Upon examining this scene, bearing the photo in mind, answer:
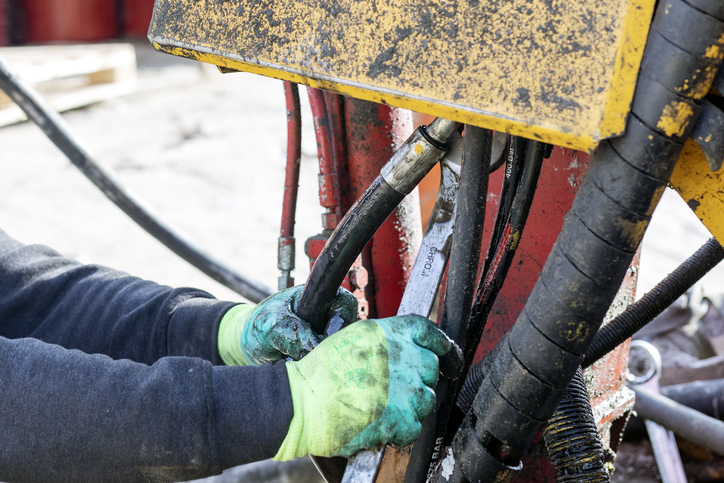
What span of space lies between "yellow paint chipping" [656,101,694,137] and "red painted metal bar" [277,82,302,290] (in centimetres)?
71

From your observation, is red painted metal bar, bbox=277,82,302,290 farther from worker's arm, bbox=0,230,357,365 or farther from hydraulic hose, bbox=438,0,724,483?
hydraulic hose, bbox=438,0,724,483

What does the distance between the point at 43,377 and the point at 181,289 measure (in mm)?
461

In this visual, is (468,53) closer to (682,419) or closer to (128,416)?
(128,416)

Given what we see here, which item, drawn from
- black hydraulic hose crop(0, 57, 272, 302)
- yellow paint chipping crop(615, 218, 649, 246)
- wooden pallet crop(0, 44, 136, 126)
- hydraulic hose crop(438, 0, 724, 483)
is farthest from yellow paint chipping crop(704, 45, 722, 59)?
wooden pallet crop(0, 44, 136, 126)

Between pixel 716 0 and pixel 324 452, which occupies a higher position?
pixel 716 0

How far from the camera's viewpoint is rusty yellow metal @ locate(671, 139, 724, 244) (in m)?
0.56

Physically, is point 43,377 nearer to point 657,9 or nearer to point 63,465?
point 63,465

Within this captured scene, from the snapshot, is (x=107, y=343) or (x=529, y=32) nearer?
(x=529, y=32)

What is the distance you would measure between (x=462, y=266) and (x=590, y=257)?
207 mm

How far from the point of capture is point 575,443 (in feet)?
2.73

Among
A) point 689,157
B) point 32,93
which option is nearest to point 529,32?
point 689,157

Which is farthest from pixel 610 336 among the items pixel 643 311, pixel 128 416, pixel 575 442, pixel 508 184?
pixel 128 416

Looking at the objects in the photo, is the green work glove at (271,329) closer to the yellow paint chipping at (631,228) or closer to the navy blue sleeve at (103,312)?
the navy blue sleeve at (103,312)

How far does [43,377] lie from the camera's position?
0.73 m
